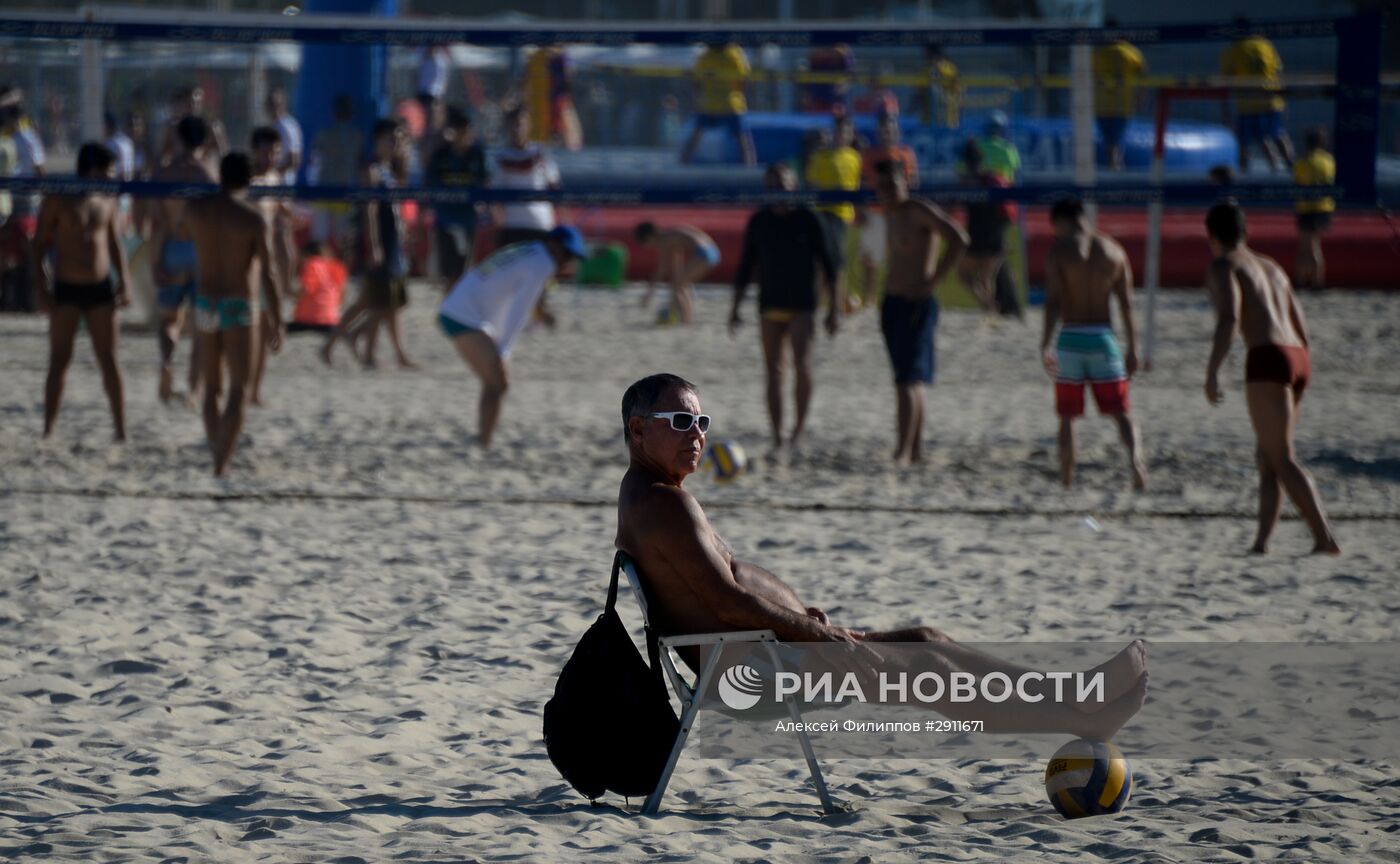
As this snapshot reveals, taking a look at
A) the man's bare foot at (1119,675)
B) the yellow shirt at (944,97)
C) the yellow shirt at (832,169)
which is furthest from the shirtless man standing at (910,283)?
the yellow shirt at (944,97)

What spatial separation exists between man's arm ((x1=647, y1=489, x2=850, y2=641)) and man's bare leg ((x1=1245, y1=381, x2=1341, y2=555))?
323cm

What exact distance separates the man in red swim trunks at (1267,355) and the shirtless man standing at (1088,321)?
3.76 ft

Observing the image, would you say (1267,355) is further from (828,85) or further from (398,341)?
(828,85)

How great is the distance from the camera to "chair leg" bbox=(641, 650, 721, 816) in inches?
139

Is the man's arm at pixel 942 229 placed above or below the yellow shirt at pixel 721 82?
below

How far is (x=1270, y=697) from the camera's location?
14.9ft

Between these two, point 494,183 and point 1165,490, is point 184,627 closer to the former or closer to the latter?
point 1165,490

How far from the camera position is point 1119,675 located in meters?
3.65

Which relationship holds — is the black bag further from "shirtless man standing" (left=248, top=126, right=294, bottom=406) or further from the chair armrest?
"shirtless man standing" (left=248, top=126, right=294, bottom=406)

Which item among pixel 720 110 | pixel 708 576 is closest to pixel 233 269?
pixel 708 576

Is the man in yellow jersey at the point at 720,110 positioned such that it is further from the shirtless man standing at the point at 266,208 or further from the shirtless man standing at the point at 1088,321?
the shirtless man standing at the point at 1088,321

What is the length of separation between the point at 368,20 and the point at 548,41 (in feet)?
3.75

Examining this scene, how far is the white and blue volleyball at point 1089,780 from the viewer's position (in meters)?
3.60

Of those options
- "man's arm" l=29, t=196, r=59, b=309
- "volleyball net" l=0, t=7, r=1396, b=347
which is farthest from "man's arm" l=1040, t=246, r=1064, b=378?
"man's arm" l=29, t=196, r=59, b=309
